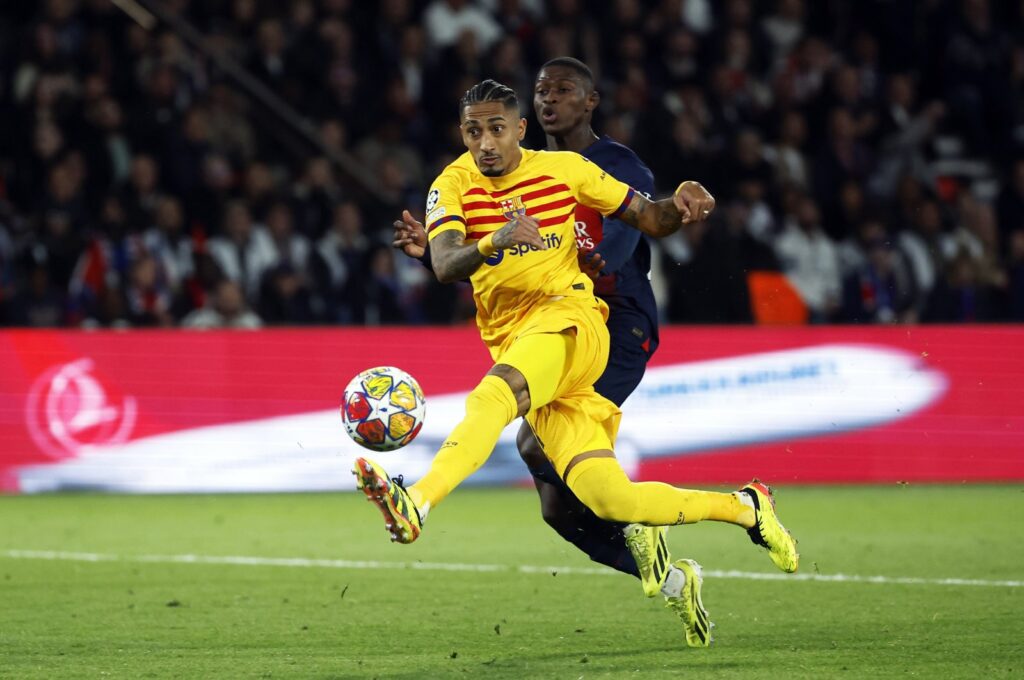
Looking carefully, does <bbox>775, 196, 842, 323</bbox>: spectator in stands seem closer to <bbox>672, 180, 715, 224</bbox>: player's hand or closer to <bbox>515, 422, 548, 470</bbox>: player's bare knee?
<bbox>515, 422, 548, 470</bbox>: player's bare knee

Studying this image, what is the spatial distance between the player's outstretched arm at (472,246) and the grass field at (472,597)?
139cm

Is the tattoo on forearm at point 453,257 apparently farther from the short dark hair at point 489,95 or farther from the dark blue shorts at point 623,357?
the dark blue shorts at point 623,357

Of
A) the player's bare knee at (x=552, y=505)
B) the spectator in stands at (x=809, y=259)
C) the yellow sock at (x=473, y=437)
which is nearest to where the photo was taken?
the yellow sock at (x=473, y=437)

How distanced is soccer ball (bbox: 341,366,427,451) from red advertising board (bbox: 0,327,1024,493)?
6458mm

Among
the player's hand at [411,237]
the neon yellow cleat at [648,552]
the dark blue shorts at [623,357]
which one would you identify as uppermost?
the player's hand at [411,237]

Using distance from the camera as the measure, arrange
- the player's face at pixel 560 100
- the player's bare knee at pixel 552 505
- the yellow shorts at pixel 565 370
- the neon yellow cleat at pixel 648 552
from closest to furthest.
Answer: the yellow shorts at pixel 565 370 → the neon yellow cleat at pixel 648 552 → the player's bare knee at pixel 552 505 → the player's face at pixel 560 100

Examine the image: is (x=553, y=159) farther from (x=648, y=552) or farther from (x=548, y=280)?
(x=648, y=552)

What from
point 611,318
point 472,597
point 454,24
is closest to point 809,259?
point 454,24

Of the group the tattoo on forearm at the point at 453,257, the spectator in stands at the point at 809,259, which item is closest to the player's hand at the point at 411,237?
the tattoo on forearm at the point at 453,257

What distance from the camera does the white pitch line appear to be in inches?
317

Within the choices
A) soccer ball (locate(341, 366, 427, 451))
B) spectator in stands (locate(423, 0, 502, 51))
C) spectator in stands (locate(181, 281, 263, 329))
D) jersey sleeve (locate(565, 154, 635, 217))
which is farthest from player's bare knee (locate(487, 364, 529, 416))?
spectator in stands (locate(423, 0, 502, 51))

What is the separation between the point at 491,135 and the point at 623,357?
1.21 m

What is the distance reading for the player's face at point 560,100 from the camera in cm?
716

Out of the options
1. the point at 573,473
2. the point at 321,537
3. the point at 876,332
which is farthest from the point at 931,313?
the point at 573,473
